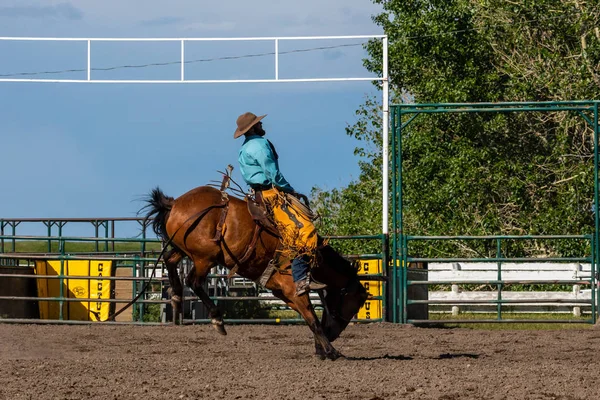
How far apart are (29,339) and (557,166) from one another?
15.3m

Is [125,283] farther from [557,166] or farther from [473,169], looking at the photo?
[557,166]

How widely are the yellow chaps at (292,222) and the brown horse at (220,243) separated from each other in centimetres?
14

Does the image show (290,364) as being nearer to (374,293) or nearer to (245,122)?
(245,122)

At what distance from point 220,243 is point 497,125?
646 inches

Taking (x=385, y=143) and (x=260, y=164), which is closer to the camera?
(x=260, y=164)

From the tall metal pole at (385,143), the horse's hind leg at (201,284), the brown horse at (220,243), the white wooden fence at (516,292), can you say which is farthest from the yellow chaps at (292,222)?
the white wooden fence at (516,292)

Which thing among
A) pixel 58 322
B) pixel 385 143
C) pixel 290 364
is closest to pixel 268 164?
pixel 290 364

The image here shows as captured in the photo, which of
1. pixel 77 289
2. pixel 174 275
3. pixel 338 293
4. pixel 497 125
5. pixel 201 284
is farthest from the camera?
pixel 497 125

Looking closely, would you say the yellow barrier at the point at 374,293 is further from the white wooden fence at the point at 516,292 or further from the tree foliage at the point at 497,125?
the tree foliage at the point at 497,125

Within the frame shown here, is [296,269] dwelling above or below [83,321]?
above

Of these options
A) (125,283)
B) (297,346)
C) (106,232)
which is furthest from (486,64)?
(297,346)

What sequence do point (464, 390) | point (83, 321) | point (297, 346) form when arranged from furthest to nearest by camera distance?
1. point (83, 321)
2. point (297, 346)
3. point (464, 390)

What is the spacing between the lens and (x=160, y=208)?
8.98 metres

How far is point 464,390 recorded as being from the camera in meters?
6.75
